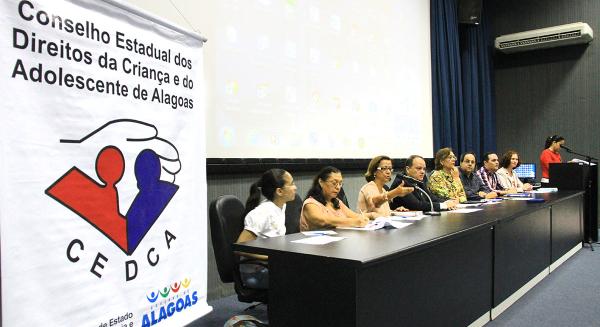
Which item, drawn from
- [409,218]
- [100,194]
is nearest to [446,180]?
[409,218]

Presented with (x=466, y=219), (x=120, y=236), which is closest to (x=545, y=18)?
(x=466, y=219)

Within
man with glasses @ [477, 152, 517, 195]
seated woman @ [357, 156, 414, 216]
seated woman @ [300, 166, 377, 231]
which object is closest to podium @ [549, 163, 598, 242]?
man with glasses @ [477, 152, 517, 195]

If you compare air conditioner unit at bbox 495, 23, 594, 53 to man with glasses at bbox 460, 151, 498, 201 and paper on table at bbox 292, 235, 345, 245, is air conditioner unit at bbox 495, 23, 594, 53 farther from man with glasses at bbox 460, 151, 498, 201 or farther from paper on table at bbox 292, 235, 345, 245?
paper on table at bbox 292, 235, 345, 245

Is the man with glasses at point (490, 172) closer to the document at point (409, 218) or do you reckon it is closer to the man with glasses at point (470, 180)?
the man with glasses at point (470, 180)

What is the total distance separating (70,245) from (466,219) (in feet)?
7.43

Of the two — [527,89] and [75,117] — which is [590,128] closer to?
[527,89]

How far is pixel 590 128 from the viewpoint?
263 inches

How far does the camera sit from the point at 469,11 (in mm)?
6230

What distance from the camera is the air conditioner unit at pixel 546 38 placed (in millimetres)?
6406

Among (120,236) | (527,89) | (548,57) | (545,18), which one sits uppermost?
(545,18)

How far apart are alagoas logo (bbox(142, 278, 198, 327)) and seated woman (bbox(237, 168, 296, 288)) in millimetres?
665

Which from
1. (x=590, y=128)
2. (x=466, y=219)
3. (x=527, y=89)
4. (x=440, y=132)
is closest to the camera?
(x=466, y=219)

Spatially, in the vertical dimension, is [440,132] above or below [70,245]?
above

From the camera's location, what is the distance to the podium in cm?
500
